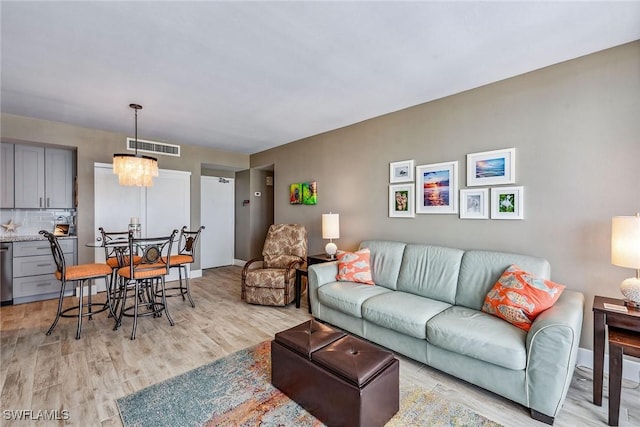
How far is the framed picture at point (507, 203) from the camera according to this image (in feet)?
8.46

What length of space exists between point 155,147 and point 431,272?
4.74 meters

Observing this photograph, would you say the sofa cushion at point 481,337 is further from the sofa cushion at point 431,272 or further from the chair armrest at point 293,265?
the chair armrest at point 293,265

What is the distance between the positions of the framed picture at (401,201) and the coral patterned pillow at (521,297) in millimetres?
1321

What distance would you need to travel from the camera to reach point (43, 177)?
4.23 m

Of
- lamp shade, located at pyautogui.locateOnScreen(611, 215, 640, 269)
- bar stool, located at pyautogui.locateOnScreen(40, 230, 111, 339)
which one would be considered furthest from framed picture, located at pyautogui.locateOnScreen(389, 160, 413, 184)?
bar stool, located at pyautogui.locateOnScreen(40, 230, 111, 339)

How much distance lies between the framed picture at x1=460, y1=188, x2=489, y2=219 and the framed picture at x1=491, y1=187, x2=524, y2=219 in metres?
0.06

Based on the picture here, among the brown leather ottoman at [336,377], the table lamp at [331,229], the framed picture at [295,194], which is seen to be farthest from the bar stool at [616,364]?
the framed picture at [295,194]

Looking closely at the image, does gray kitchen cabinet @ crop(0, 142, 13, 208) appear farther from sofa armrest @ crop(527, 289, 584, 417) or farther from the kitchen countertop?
sofa armrest @ crop(527, 289, 584, 417)

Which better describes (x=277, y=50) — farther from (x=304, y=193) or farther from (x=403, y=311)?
(x=304, y=193)

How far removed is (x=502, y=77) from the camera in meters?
2.64

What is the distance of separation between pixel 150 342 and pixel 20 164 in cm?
351

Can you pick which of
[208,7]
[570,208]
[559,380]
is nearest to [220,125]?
[208,7]

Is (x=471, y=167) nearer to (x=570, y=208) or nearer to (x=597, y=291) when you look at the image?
(x=570, y=208)

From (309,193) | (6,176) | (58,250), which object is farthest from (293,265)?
(6,176)
